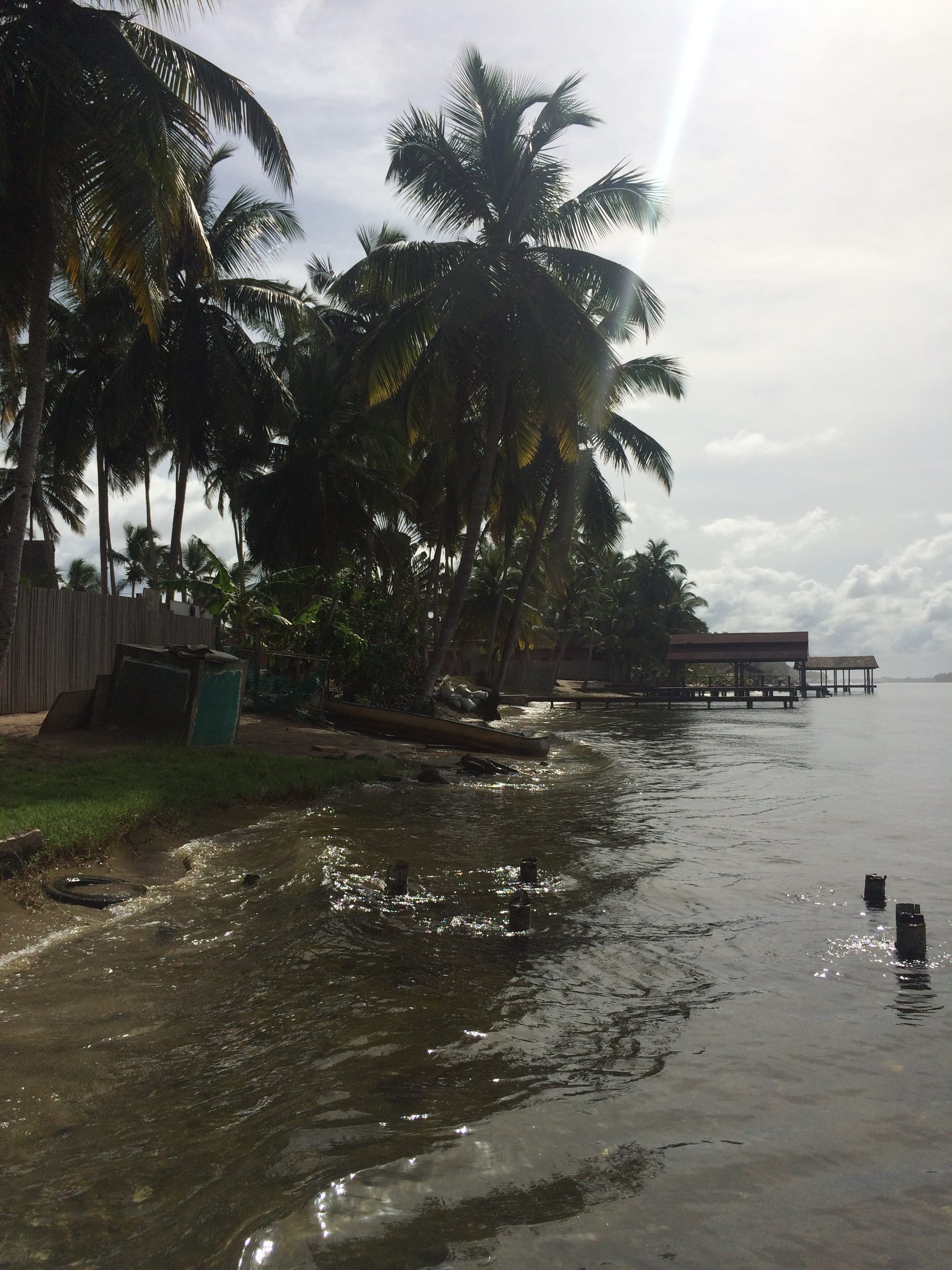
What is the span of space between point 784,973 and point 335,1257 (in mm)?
3897

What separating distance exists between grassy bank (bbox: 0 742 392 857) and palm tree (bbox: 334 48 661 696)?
9244 millimetres

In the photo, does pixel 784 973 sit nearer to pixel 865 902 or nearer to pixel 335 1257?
pixel 865 902

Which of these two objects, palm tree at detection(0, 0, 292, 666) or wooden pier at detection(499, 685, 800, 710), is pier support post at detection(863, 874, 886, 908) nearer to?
palm tree at detection(0, 0, 292, 666)

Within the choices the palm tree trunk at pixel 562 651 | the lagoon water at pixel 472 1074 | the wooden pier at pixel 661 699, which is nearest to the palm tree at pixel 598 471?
the wooden pier at pixel 661 699

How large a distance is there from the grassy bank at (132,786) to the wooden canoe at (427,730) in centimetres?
466

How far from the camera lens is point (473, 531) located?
20203mm

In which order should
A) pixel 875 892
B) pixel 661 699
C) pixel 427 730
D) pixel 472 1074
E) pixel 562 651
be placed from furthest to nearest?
pixel 562 651, pixel 661 699, pixel 427 730, pixel 875 892, pixel 472 1074

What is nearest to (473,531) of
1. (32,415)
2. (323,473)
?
(323,473)

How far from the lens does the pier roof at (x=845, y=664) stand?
74.5 m

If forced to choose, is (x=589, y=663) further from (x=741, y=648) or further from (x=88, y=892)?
(x=88, y=892)

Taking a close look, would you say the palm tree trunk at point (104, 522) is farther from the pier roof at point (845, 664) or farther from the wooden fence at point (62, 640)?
the pier roof at point (845, 664)

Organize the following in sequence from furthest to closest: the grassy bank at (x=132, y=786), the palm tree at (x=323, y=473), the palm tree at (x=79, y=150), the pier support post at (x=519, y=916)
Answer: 1. the palm tree at (x=323, y=473)
2. the palm tree at (x=79, y=150)
3. the grassy bank at (x=132, y=786)
4. the pier support post at (x=519, y=916)

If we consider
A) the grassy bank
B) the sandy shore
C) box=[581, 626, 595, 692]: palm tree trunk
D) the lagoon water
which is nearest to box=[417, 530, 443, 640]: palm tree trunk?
the sandy shore

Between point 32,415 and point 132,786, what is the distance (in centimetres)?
476
